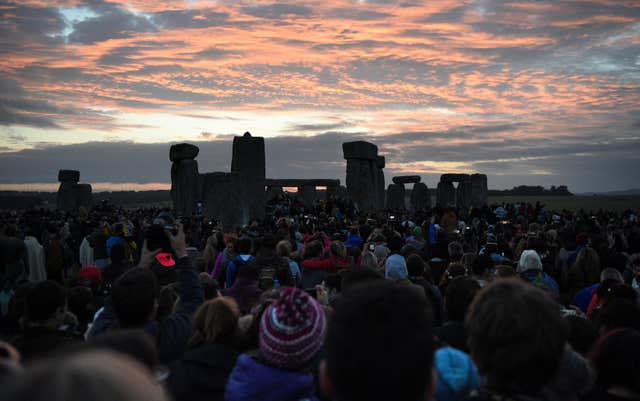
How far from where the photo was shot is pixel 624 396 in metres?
2.55

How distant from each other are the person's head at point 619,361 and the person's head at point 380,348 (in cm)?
143

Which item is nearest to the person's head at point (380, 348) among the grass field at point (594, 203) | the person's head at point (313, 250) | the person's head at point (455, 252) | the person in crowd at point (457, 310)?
the person in crowd at point (457, 310)

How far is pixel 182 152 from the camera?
2109 cm

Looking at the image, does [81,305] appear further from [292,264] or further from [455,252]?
[455,252]

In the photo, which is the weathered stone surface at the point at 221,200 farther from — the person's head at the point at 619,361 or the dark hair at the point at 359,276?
the person's head at the point at 619,361

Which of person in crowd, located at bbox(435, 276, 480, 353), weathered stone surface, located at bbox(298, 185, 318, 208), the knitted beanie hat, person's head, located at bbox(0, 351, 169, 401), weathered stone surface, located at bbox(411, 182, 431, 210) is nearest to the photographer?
person's head, located at bbox(0, 351, 169, 401)

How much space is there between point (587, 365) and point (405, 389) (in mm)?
1392

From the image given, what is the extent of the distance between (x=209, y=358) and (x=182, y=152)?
19.0 m

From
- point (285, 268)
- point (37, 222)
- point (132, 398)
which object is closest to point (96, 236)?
point (285, 268)

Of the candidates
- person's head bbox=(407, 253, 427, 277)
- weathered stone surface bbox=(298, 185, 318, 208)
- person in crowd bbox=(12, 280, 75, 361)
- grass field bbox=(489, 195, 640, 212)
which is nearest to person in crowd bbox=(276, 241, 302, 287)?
person's head bbox=(407, 253, 427, 277)

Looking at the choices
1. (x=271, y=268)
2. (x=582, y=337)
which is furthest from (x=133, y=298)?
(x=271, y=268)

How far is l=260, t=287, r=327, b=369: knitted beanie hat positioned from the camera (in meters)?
2.50

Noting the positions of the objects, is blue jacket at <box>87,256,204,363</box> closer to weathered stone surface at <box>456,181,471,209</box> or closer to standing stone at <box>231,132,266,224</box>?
standing stone at <box>231,132,266,224</box>

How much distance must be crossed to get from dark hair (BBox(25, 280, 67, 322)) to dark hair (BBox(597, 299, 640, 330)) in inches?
137
